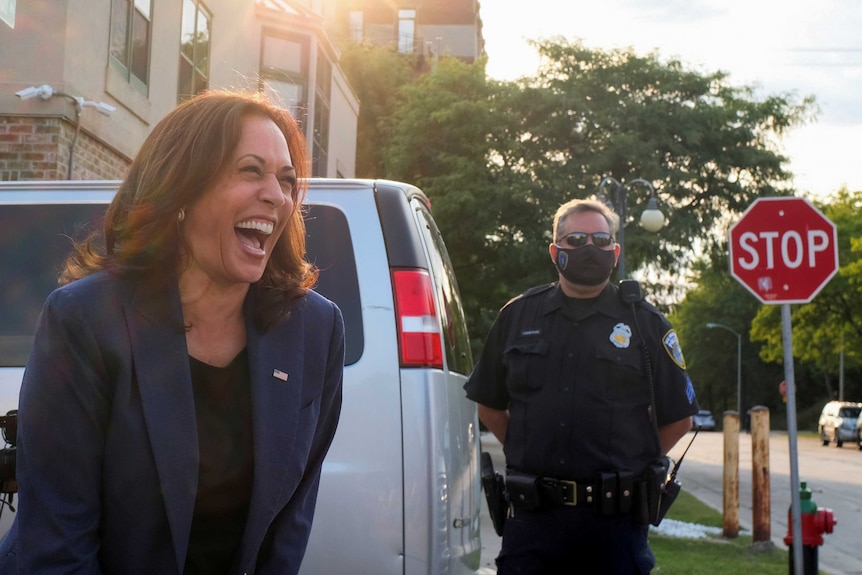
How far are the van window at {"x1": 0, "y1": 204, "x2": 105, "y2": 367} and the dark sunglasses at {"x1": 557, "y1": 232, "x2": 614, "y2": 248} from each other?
1878 millimetres

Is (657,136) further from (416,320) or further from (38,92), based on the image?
(416,320)

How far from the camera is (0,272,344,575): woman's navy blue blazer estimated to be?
2127 mm

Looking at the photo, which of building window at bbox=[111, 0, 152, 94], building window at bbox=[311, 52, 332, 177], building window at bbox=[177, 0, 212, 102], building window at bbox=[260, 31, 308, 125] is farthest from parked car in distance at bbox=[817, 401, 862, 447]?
building window at bbox=[111, 0, 152, 94]

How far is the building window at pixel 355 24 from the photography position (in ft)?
180

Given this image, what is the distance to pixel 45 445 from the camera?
213cm

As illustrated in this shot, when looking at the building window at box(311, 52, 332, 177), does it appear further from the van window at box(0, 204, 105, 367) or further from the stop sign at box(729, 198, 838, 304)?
the van window at box(0, 204, 105, 367)

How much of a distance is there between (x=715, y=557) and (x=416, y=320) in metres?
7.00

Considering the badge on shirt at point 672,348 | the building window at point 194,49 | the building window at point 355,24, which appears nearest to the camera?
the badge on shirt at point 672,348

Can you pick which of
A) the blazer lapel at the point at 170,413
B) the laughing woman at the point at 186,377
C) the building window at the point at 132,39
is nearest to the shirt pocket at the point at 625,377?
the laughing woman at the point at 186,377

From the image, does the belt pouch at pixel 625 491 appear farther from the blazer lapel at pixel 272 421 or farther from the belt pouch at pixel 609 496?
the blazer lapel at pixel 272 421

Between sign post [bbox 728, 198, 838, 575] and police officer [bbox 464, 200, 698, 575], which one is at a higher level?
sign post [bbox 728, 198, 838, 575]

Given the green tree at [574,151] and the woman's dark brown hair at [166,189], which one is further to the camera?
the green tree at [574,151]

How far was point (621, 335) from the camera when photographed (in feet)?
14.9

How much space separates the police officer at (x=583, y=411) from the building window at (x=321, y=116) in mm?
19405
